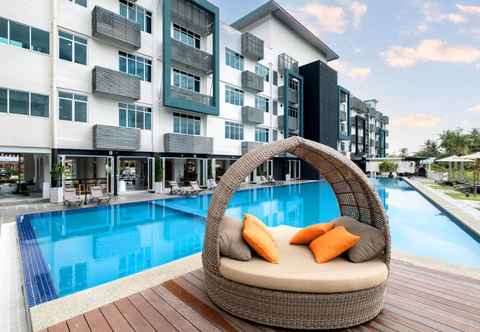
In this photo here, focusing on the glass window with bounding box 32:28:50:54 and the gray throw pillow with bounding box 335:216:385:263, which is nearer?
the gray throw pillow with bounding box 335:216:385:263

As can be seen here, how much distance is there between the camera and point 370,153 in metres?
51.0

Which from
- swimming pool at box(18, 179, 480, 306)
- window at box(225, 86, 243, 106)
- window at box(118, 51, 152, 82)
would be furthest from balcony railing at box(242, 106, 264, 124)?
swimming pool at box(18, 179, 480, 306)

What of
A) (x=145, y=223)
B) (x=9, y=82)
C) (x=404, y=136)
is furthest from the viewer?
(x=404, y=136)

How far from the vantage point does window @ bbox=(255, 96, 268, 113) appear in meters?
23.6

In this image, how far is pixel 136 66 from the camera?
15.0m

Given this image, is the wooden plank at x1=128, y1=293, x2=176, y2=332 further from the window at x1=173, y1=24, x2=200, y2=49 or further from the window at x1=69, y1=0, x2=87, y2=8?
the window at x1=173, y1=24, x2=200, y2=49

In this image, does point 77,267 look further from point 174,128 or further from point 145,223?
point 174,128

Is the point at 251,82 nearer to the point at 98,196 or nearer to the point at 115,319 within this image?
the point at 98,196

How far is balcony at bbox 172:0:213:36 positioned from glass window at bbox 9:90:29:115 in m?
9.95

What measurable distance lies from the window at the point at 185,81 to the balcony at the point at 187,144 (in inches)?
141

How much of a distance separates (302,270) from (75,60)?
14863 millimetres

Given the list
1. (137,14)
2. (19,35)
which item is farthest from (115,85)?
(137,14)

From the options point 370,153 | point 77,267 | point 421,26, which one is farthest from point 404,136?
point 77,267

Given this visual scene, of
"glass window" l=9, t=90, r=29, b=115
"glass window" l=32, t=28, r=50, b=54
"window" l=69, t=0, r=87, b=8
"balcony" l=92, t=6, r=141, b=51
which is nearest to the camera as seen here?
"glass window" l=9, t=90, r=29, b=115
